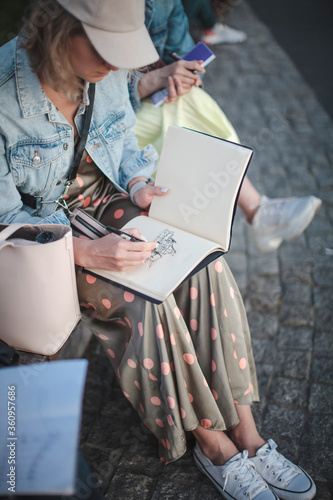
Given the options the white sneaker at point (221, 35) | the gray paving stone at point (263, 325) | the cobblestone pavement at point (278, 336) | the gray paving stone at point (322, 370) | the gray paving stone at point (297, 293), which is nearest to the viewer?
the cobblestone pavement at point (278, 336)

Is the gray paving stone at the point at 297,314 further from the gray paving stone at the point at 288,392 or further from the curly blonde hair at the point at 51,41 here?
the curly blonde hair at the point at 51,41

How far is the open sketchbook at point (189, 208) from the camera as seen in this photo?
6.26ft

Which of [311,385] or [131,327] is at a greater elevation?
[131,327]

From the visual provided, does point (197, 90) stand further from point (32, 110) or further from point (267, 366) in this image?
point (267, 366)

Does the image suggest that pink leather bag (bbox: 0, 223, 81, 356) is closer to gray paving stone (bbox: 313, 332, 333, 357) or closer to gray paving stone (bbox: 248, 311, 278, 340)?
gray paving stone (bbox: 248, 311, 278, 340)

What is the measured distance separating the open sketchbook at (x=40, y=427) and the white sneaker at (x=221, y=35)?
19.6ft

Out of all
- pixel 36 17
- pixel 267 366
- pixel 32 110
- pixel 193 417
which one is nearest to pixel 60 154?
pixel 32 110

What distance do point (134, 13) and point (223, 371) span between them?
1507 millimetres

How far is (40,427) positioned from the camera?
4.32 ft

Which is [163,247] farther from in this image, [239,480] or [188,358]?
[239,480]

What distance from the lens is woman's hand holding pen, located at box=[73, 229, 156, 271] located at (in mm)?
1855

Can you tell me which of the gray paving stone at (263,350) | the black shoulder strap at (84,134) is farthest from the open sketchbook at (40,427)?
the gray paving stone at (263,350)

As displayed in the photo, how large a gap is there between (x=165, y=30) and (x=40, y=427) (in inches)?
99.2

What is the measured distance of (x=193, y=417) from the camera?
2021 mm
